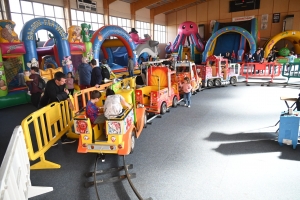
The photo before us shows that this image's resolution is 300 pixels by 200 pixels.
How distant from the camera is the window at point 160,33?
28.5m

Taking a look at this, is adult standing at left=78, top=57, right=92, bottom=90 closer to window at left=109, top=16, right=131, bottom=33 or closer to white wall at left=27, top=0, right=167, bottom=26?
white wall at left=27, top=0, right=167, bottom=26

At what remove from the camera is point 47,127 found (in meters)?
4.83

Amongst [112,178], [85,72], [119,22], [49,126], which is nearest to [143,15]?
[119,22]

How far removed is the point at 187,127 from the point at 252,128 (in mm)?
1872

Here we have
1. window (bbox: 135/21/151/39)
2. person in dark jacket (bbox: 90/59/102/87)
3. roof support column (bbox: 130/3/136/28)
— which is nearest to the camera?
person in dark jacket (bbox: 90/59/102/87)

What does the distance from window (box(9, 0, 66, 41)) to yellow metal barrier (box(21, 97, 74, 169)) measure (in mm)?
11858

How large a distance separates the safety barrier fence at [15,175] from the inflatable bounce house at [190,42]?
19250 mm

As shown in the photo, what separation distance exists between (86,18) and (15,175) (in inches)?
753

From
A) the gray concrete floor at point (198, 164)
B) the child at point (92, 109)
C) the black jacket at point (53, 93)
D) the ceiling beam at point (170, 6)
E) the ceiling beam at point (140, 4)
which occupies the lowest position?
the gray concrete floor at point (198, 164)

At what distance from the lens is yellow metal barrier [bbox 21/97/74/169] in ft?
12.4

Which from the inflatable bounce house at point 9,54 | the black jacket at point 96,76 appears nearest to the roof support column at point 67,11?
the inflatable bounce house at point 9,54

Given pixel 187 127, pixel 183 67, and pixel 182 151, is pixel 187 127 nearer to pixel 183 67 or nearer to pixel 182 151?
pixel 182 151

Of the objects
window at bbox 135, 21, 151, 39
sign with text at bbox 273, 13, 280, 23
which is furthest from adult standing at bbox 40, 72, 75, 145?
sign with text at bbox 273, 13, 280, 23

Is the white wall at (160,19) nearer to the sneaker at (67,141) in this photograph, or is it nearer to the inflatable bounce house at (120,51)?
the inflatable bounce house at (120,51)
